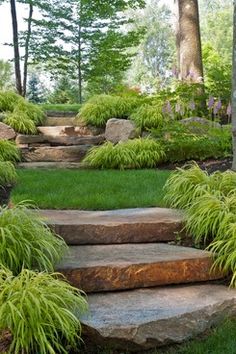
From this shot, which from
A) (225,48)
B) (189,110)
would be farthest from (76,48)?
(225,48)

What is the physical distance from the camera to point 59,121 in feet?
25.6

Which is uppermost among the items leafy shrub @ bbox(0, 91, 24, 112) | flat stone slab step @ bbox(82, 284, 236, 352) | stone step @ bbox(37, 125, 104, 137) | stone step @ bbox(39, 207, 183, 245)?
leafy shrub @ bbox(0, 91, 24, 112)

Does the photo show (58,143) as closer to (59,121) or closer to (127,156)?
(59,121)

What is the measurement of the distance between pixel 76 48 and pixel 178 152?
9.29 meters

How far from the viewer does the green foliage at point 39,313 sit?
2.08 m

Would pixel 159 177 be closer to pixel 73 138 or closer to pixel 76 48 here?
pixel 73 138

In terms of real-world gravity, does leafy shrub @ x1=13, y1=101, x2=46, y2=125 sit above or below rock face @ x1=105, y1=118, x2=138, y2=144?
above

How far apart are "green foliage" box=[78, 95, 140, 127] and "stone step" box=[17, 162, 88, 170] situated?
1.36 m

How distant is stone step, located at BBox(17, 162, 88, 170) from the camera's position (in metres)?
5.91

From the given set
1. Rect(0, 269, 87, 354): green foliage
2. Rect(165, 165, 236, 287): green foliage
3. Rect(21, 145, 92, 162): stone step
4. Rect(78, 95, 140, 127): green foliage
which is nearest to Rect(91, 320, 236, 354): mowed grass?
Rect(0, 269, 87, 354): green foliage

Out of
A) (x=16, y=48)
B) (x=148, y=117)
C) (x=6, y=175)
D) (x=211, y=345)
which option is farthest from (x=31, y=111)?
(x=16, y=48)

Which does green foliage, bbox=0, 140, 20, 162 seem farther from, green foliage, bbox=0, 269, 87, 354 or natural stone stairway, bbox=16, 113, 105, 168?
green foliage, bbox=0, 269, 87, 354

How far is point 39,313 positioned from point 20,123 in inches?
199

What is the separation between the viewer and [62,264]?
2.68m
